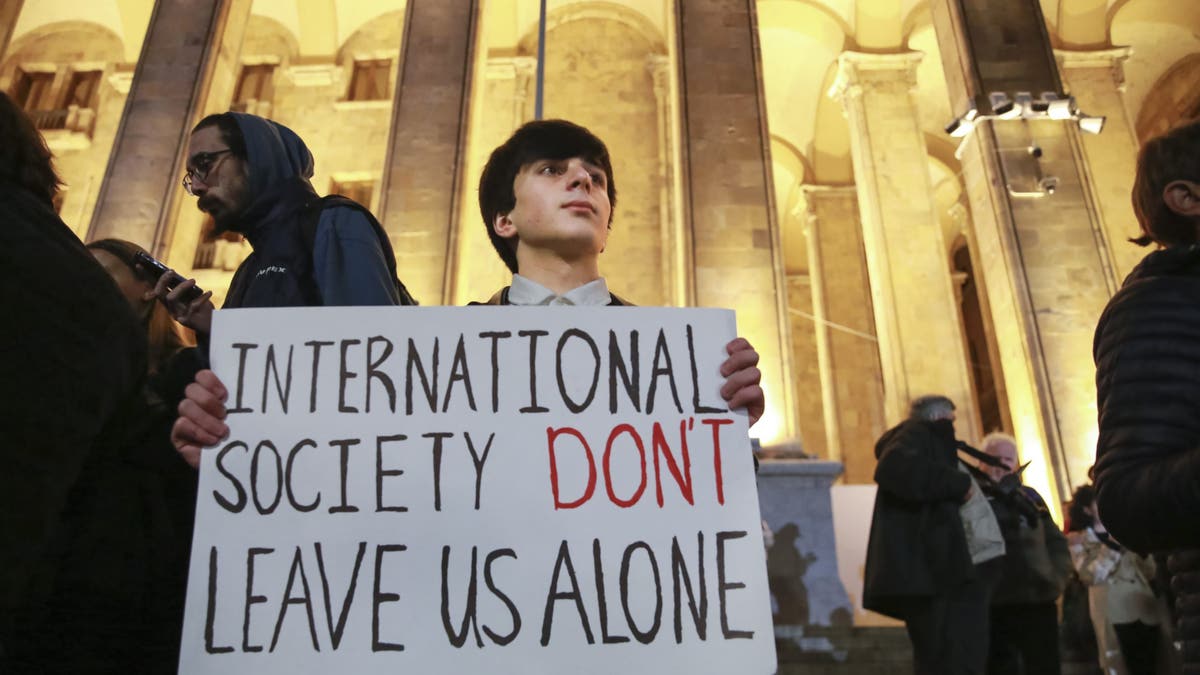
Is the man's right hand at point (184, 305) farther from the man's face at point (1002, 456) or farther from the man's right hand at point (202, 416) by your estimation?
the man's face at point (1002, 456)

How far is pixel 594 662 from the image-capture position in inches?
59.1

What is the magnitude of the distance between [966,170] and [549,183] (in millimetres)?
10952

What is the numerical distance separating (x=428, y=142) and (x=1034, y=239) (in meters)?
7.92

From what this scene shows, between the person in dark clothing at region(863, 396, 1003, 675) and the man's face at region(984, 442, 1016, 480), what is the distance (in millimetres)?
986

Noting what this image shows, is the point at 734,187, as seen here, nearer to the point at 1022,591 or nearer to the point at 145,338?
the point at 1022,591

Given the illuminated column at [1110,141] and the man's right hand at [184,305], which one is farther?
the illuminated column at [1110,141]

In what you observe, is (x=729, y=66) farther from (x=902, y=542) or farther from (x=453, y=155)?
(x=902, y=542)

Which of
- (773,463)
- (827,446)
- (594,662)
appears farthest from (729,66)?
(594,662)

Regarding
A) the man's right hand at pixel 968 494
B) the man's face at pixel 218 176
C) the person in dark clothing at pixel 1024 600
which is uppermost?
the man's face at pixel 218 176

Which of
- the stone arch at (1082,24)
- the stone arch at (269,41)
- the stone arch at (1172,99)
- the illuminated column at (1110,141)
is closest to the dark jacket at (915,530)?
the illuminated column at (1110,141)

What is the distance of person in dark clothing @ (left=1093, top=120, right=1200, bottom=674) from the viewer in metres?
1.69

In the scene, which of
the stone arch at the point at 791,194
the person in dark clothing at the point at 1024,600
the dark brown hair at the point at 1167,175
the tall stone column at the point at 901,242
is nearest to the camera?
the dark brown hair at the point at 1167,175

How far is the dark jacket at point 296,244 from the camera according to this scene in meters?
2.25

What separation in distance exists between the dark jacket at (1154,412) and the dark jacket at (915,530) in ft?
9.36
